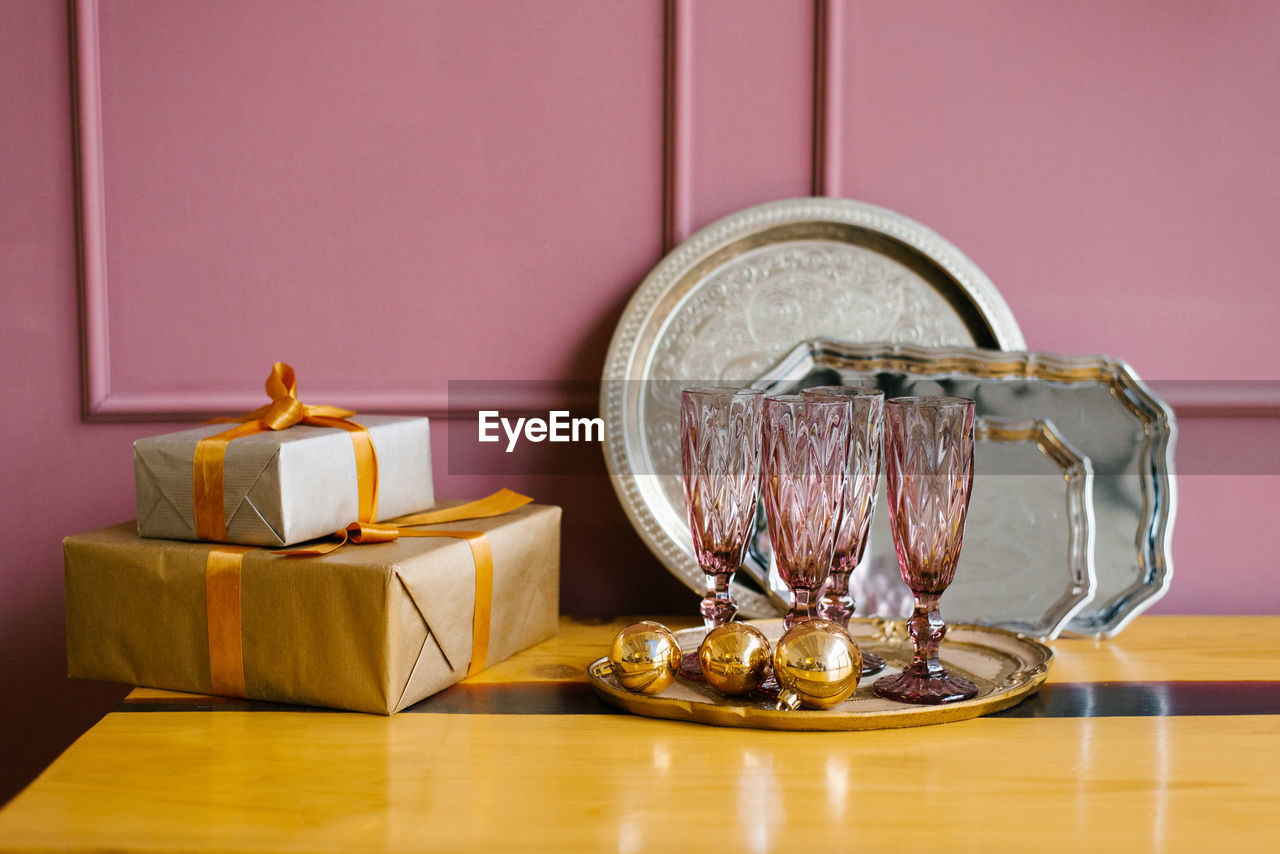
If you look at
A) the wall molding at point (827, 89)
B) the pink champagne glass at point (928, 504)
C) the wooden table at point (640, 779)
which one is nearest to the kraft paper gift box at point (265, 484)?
the wooden table at point (640, 779)

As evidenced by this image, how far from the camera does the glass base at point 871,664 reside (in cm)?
93

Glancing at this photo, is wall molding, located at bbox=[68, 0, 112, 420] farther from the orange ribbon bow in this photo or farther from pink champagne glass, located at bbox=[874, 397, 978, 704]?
pink champagne glass, located at bbox=[874, 397, 978, 704]

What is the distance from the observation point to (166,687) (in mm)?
922

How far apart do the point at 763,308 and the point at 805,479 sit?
→ 38cm

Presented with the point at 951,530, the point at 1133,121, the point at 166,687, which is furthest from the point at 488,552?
the point at 1133,121

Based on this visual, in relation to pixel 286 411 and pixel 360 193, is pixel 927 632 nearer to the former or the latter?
pixel 286 411

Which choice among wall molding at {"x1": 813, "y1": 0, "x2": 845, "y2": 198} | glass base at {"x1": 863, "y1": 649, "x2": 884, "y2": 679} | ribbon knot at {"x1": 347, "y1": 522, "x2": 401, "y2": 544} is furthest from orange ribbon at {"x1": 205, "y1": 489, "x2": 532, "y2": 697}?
wall molding at {"x1": 813, "y1": 0, "x2": 845, "y2": 198}

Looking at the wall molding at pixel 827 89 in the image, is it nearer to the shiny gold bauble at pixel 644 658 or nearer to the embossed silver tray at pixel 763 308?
the embossed silver tray at pixel 763 308

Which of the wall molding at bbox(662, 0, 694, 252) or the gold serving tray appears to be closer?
the gold serving tray

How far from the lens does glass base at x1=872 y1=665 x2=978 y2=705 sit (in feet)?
2.79

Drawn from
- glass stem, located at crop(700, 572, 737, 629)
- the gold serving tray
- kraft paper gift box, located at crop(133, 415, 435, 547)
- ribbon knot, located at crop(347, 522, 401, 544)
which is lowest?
the gold serving tray

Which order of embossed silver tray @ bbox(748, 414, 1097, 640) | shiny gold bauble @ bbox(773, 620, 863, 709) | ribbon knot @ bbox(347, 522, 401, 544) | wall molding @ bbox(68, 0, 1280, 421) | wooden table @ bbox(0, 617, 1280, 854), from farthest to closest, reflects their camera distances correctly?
wall molding @ bbox(68, 0, 1280, 421), embossed silver tray @ bbox(748, 414, 1097, 640), ribbon knot @ bbox(347, 522, 401, 544), shiny gold bauble @ bbox(773, 620, 863, 709), wooden table @ bbox(0, 617, 1280, 854)

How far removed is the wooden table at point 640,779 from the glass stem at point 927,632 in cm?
6

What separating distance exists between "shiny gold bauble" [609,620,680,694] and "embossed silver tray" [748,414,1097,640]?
0.26m
